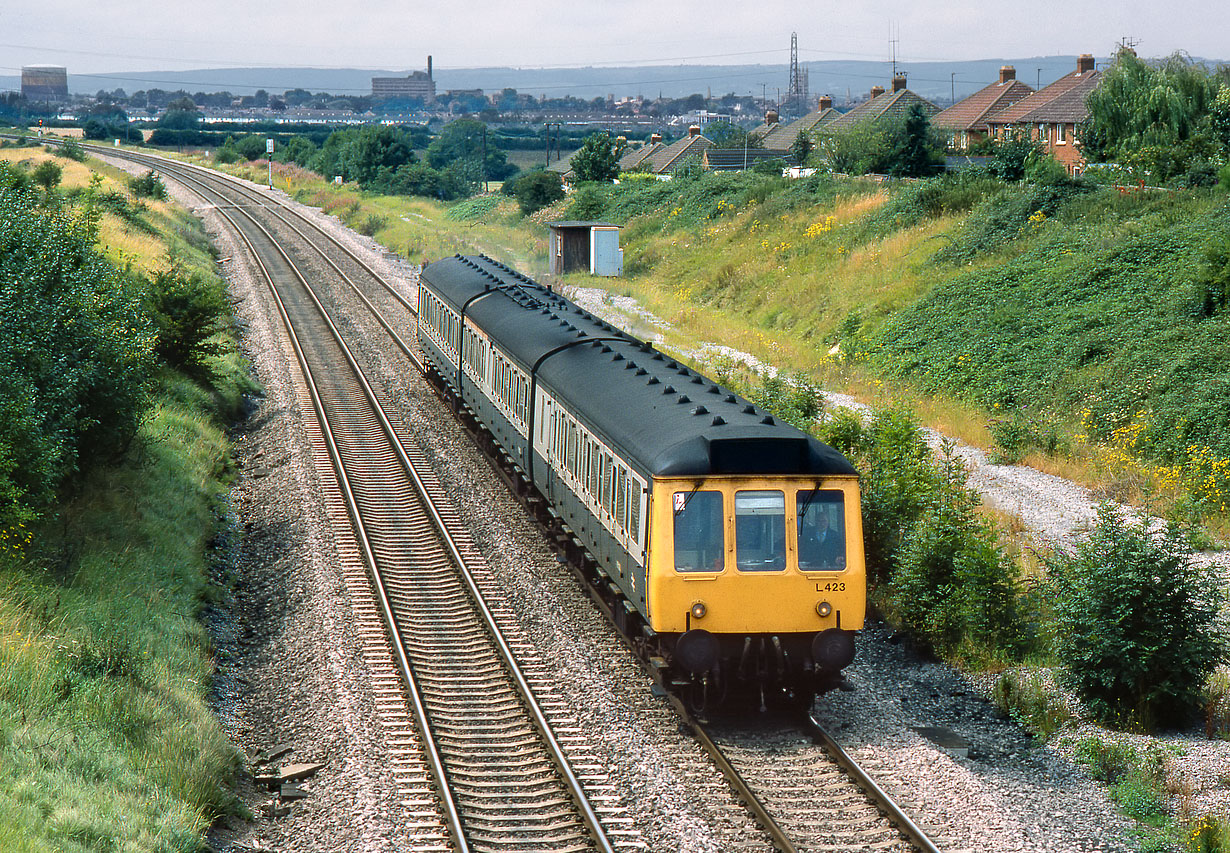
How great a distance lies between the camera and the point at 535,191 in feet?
233

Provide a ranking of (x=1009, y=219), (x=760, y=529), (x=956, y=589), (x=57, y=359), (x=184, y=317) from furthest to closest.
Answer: (x=1009, y=219) → (x=184, y=317) → (x=57, y=359) → (x=956, y=589) → (x=760, y=529)

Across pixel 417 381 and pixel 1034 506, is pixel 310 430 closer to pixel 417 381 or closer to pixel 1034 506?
pixel 417 381

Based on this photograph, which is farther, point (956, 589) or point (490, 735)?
point (956, 589)

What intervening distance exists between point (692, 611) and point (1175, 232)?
22.9 metres

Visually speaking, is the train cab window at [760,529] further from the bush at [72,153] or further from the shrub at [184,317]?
the bush at [72,153]

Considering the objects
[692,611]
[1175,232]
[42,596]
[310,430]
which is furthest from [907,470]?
[1175,232]

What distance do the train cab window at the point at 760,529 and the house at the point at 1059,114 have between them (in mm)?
48462

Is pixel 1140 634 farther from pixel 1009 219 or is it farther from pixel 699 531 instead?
pixel 1009 219

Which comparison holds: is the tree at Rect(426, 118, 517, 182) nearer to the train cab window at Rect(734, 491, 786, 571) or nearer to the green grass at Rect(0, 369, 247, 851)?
the green grass at Rect(0, 369, 247, 851)

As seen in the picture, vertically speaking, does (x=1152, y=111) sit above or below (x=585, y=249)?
above

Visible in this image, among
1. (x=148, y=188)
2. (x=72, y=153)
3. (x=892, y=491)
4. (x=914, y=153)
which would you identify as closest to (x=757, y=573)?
(x=892, y=491)

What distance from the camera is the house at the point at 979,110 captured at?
77750 mm

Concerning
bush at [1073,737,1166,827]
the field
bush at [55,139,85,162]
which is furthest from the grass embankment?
bush at [55,139,85,162]

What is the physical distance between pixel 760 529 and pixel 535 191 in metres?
61.0
